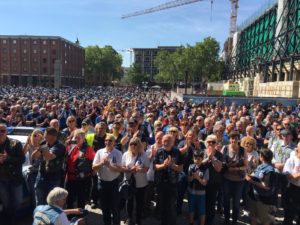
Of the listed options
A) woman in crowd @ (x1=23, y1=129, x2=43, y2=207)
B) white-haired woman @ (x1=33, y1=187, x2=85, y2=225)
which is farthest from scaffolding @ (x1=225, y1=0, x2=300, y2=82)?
white-haired woman @ (x1=33, y1=187, x2=85, y2=225)

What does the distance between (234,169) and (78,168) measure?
2632 millimetres

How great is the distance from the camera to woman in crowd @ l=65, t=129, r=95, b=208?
4992 millimetres

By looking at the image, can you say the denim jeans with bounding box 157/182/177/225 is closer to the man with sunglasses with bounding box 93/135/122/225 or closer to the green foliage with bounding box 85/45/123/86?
the man with sunglasses with bounding box 93/135/122/225

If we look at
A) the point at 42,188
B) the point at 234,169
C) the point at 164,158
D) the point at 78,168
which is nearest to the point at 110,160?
the point at 78,168

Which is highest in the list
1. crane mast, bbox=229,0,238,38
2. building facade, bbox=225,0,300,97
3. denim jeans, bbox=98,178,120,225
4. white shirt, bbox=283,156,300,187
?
crane mast, bbox=229,0,238,38

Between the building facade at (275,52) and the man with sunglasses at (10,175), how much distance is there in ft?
110

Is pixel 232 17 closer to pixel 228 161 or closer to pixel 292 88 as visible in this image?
pixel 292 88

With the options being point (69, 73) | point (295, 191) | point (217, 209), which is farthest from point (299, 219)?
point (69, 73)

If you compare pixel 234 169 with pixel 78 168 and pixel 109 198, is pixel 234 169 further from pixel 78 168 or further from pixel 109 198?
pixel 78 168

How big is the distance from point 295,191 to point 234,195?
3.23 feet

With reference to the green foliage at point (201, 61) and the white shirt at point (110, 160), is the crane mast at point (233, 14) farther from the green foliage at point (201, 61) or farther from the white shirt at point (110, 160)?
the white shirt at point (110, 160)

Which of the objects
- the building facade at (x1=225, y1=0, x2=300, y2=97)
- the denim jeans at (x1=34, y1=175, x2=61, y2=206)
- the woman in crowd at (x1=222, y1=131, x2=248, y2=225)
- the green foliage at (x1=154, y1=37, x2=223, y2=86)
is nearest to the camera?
A: the denim jeans at (x1=34, y1=175, x2=61, y2=206)

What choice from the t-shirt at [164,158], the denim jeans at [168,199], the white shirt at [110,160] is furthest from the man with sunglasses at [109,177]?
the denim jeans at [168,199]

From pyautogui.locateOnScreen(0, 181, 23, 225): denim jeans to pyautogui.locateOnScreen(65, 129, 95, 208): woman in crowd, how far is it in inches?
31.0
